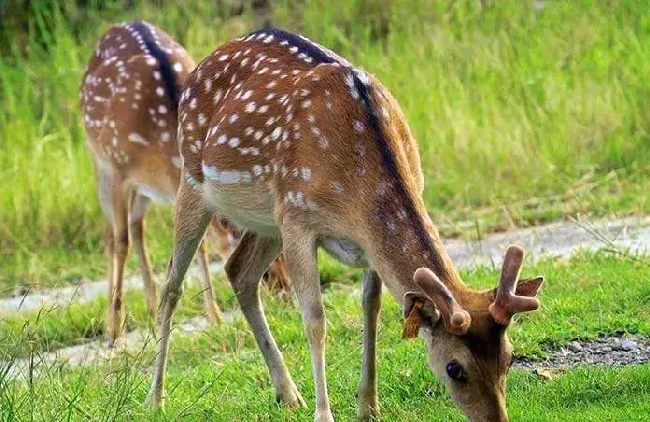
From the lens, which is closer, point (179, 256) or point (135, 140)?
point (179, 256)

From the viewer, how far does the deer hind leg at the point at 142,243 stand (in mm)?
9977

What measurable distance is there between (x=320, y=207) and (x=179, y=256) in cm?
131

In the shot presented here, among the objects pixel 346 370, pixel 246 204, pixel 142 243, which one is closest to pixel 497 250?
pixel 142 243

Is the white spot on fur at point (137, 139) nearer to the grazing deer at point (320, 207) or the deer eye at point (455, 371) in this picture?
the grazing deer at point (320, 207)

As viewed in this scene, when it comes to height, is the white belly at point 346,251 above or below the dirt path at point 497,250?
above

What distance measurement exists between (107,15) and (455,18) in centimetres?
356

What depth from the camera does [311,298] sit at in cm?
648

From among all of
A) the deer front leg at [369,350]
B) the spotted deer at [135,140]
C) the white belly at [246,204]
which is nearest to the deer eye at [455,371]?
the deer front leg at [369,350]

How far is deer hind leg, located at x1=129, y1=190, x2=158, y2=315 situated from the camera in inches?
393

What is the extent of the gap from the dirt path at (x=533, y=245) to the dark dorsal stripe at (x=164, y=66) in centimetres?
138

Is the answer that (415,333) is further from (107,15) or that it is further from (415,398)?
(107,15)

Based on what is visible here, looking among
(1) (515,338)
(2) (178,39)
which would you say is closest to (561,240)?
(1) (515,338)

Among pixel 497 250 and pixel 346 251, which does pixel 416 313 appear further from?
pixel 497 250

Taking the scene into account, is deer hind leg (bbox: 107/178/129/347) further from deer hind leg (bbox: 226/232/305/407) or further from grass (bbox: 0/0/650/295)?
deer hind leg (bbox: 226/232/305/407)
